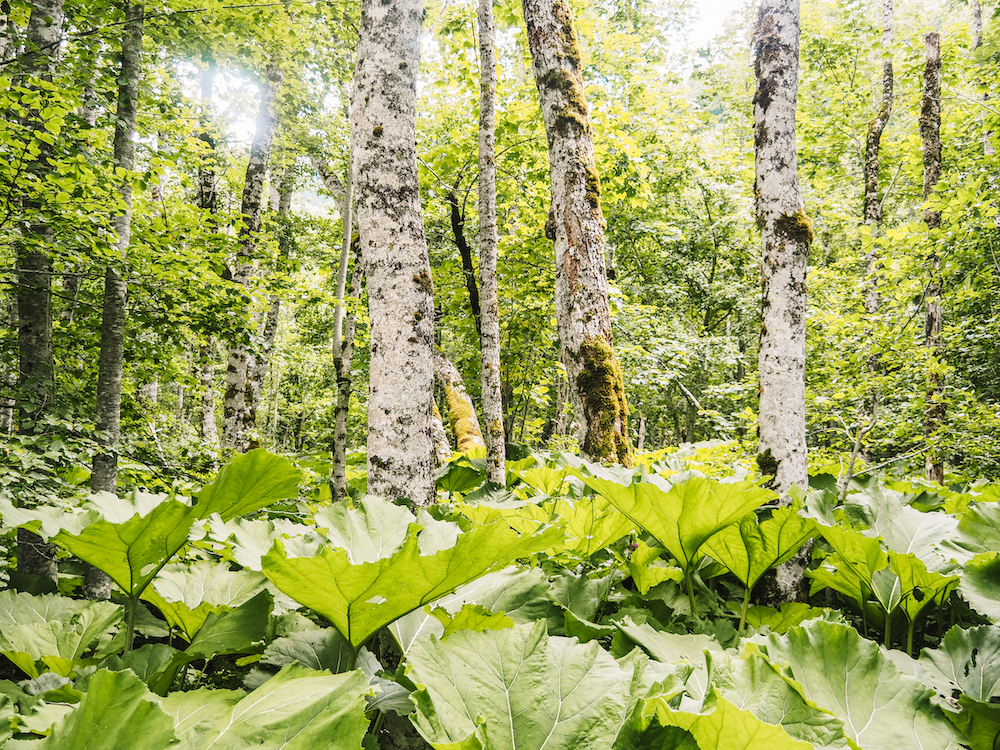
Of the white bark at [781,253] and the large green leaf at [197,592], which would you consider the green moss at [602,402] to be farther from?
the large green leaf at [197,592]

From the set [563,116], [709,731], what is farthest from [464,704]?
[563,116]

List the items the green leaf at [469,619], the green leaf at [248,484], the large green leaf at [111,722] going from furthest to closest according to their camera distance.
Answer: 1. the green leaf at [248,484]
2. the green leaf at [469,619]
3. the large green leaf at [111,722]

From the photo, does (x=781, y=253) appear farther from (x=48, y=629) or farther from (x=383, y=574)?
(x=48, y=629)

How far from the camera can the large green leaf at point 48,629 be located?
3.25ft

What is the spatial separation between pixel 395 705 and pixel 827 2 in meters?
15.9

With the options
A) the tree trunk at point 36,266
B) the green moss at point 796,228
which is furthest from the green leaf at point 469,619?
the tree trunk at point 36,266

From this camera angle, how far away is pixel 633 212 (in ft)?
41.4

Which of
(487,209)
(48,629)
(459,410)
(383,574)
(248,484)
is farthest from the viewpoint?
(459,410)

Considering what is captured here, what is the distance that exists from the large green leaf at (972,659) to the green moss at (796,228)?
1545 millimetres

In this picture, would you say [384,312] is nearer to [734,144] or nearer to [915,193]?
[734,144]

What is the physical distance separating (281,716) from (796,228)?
242 centimetres

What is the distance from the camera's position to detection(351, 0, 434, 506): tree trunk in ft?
7.06

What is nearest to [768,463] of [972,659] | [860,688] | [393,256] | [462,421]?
[972,659]

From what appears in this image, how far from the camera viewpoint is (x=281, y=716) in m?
0.72
